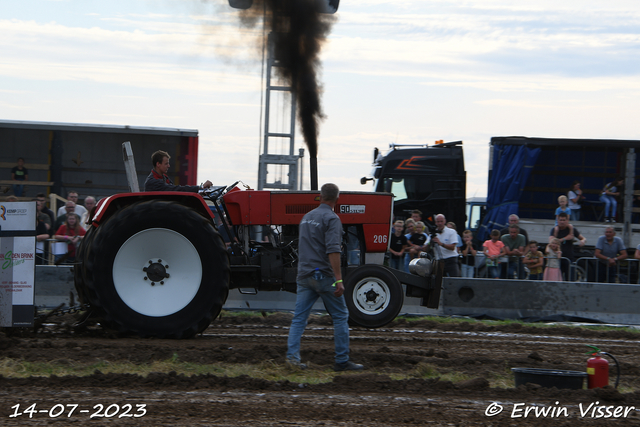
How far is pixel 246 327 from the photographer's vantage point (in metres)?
8.81

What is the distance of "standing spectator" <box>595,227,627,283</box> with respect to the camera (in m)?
11.9

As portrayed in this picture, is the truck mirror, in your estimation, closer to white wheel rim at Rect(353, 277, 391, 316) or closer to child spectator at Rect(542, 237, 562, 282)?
white wheel rim at Rect(353, 277, 391, 316)

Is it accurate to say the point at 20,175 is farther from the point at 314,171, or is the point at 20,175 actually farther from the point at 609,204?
the point at 609,204

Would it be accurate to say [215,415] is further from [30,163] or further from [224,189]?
[30,163]

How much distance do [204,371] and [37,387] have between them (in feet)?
4.05

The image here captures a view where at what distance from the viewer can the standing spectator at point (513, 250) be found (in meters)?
11.5

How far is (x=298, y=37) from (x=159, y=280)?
22.1 ft

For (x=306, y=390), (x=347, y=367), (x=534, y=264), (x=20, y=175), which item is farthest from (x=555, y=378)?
(x=20, y=175)

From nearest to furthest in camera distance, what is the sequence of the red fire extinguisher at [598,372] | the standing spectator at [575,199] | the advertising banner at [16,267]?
the red fire extinguisher at [598,372], the advertising banner at [16,267], the standing spectator at [575,199]

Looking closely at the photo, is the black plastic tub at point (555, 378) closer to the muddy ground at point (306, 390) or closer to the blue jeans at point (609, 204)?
the muddy ground at point (306, 390)

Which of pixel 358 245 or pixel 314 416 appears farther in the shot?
pixel 358 245

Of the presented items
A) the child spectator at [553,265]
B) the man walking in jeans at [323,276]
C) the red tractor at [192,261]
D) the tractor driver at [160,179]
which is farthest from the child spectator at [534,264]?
the man walking in jeans at [323,276]

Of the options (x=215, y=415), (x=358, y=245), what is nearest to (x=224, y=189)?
(x=358, y=245)

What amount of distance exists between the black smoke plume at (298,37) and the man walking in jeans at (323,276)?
6439 millimetres
